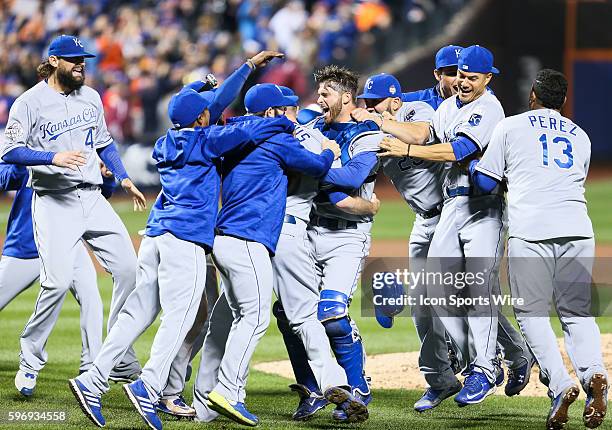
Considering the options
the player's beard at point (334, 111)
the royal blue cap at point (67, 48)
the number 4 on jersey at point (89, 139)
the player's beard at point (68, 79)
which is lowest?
the number 4 on jersey at point (89, 139)

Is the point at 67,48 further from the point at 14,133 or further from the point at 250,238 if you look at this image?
the point at 250,238

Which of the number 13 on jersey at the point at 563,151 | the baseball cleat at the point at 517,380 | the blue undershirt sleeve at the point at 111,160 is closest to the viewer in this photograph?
the number 13 on jersey at the point at 563,151

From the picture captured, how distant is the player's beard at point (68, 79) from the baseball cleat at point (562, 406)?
11.2 feet

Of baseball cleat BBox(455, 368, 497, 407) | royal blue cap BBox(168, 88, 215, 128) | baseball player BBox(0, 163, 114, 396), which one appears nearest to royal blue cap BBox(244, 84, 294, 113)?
royal blue cap BBox(168, 88, 215, 128)

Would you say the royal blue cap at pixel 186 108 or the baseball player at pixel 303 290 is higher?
the royal blue cap at pixel 186 108

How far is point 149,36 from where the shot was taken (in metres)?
21.5

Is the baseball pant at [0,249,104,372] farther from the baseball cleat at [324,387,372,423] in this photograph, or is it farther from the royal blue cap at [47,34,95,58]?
the baseball cleat at [324,387,372,423]

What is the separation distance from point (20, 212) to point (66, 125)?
0.81 meters

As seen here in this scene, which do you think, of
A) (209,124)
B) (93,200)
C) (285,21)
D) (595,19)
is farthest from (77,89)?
(595,19)

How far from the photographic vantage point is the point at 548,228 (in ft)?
20.5

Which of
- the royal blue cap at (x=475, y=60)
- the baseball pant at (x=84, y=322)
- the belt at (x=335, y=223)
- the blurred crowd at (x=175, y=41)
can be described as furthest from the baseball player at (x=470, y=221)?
the blurred crowd at (x=175, y=41)

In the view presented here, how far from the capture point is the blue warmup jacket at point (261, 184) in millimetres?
6176

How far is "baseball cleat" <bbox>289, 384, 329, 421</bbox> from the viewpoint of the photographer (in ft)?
21.6

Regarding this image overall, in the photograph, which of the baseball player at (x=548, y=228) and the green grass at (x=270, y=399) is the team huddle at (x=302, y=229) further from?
the green grass at (x=270, y=399)
